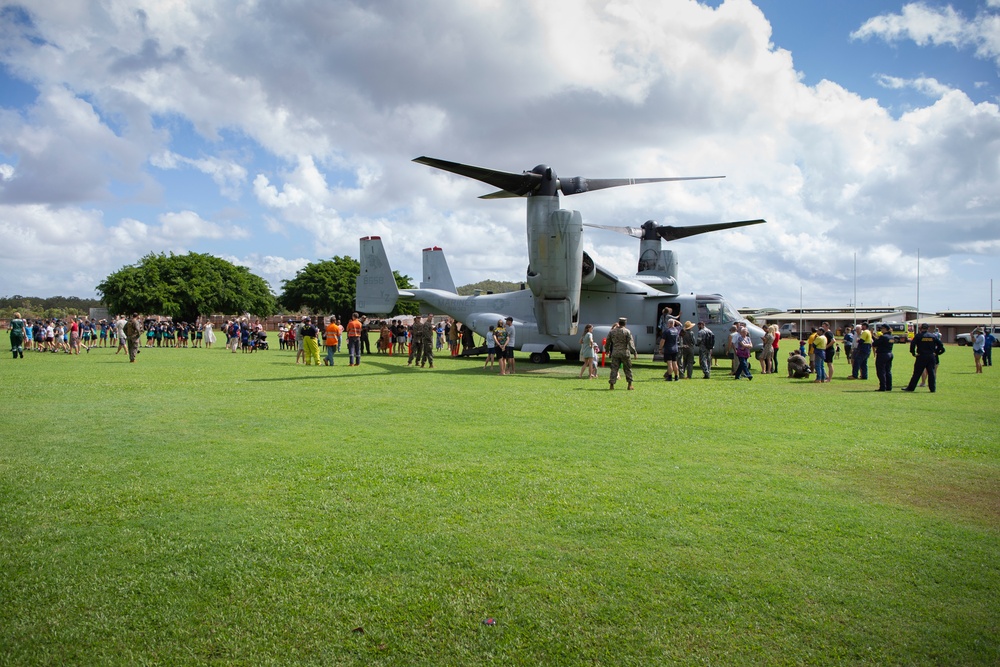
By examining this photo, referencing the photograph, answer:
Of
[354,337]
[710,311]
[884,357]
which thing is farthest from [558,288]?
[884,357]

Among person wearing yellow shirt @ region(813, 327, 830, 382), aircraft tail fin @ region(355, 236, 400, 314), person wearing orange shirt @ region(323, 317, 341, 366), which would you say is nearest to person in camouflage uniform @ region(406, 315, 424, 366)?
person wearing orange shirt @ region(323, 317, 341, 366)

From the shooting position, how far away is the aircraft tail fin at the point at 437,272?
92.6ft

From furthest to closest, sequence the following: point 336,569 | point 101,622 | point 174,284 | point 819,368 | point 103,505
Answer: point 174,284 < point 819,368 < point 103,505 < point 336,569 < point 101,622

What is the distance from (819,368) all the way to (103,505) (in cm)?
1524

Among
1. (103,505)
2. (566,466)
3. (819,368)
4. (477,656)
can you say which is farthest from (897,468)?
(819,368)

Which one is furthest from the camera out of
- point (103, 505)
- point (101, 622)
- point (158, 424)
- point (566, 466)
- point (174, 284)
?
point (174, 284)

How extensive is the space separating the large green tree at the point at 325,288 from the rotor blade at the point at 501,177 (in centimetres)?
5328

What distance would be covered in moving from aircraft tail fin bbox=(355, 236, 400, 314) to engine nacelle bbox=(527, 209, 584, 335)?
1035 cm

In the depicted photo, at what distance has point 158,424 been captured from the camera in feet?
27.3

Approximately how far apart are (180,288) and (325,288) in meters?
14.9

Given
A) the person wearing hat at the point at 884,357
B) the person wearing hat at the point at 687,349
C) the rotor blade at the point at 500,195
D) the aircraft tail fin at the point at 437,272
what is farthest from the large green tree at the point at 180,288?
the person wearing hat at the point at 884,357

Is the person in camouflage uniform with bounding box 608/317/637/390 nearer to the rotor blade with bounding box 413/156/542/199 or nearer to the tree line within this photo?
the rotor blade with bounding box 413/156/542/199

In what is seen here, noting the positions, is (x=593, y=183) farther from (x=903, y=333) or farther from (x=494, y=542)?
(x=903, y=333)

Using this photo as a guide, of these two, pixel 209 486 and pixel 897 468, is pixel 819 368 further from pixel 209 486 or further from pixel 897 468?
pixel 209 486
